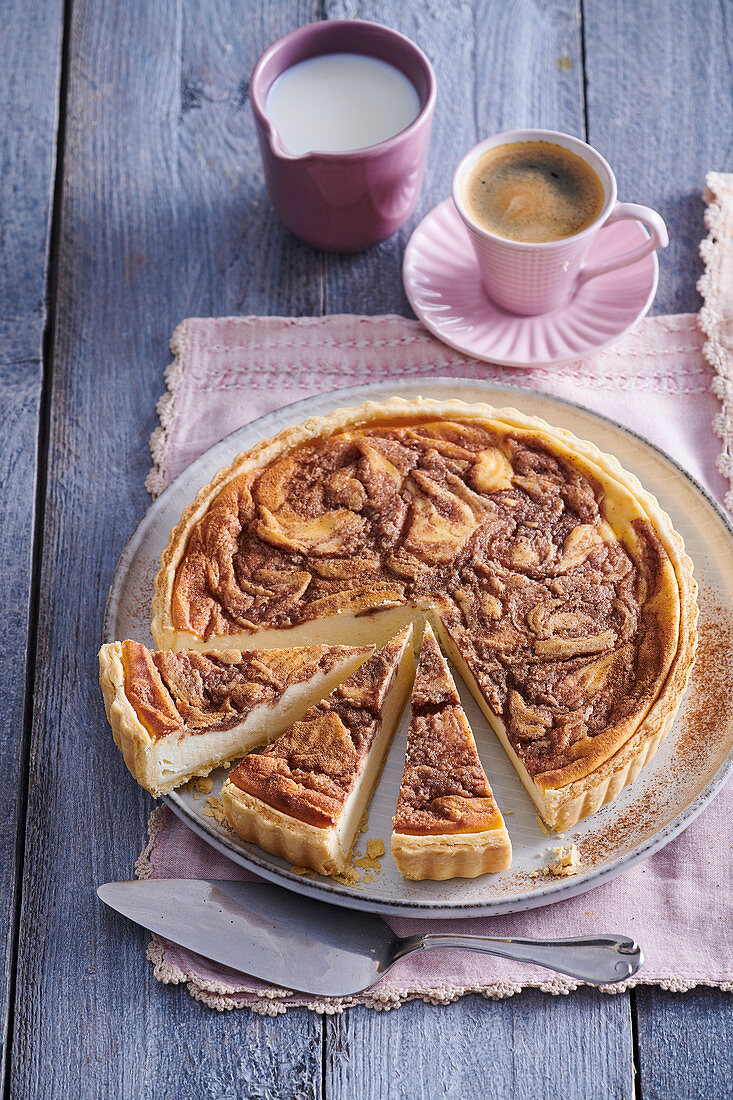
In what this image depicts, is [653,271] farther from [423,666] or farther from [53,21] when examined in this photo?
[53,21]

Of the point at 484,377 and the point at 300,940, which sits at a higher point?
the point at 484,377

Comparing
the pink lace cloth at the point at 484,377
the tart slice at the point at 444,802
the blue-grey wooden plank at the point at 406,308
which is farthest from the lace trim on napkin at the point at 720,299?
the tart slice at the point at 444,802

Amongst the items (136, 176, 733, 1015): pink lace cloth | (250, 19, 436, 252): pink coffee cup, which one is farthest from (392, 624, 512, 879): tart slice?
(250, 19, 436, 252): pink coffee cup

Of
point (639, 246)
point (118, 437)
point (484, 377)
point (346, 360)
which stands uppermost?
point (639, 246)

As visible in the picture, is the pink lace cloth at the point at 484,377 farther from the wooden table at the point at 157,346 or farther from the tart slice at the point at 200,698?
the tart slice at the point at 200,698

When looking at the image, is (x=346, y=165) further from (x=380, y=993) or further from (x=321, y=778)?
(x=380, y=993)

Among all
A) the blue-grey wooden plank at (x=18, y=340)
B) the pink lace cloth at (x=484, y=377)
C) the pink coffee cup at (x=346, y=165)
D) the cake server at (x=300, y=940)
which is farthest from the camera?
the pink coffee cup at (x=346, y=165)

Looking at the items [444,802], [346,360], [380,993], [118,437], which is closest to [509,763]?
[444,802]
